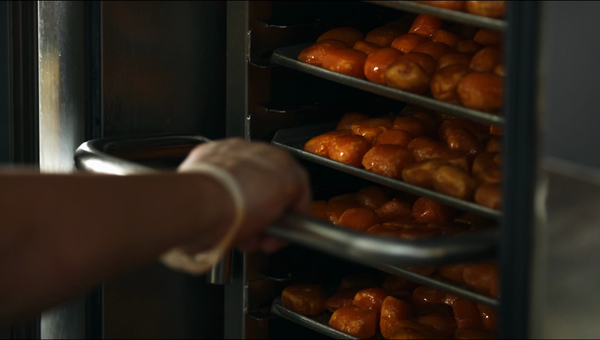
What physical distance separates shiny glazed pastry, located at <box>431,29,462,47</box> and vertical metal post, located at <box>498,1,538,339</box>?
1.55 ft

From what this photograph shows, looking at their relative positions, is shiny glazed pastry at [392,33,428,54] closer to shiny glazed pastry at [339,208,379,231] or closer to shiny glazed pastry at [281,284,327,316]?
shiny glazed pastry at [339,208,379,231]

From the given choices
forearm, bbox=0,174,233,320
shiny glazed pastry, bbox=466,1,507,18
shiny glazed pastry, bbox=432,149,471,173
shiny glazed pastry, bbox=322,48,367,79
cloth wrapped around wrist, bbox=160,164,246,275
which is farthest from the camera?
shiny glazed pastry, bbox=322,48,367,79

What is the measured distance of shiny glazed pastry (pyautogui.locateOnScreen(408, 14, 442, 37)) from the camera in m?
1.60

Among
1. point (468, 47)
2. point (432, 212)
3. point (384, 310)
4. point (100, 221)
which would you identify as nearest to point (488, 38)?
point (468, 47)

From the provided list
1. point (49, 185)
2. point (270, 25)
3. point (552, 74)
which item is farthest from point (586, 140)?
point (49, 185)

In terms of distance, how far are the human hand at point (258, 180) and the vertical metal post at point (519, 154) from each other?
290 millimetres

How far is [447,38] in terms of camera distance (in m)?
1.55

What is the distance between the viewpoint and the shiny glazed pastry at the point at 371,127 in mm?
1616

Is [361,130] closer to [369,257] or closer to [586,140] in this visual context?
[586,140]

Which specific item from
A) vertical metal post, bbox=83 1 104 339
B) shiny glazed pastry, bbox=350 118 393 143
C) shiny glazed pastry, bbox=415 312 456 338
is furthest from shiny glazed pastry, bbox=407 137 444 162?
vertical metal post, bbox=83 1 104 339

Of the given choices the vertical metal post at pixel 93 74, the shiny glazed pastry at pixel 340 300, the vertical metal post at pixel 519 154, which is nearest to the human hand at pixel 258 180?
the vertical metal post at pixel 519 154

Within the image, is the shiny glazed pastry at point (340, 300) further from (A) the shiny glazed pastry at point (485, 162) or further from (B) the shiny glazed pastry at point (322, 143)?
(A) the shiny glazed pastry at point (485, 162)

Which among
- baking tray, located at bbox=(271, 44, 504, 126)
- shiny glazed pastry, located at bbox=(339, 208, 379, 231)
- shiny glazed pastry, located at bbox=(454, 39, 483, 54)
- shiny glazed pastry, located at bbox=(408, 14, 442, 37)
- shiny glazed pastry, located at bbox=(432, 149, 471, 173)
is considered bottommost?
shiny glazed pastry, located at bbox=(339, 208, 379, 231)

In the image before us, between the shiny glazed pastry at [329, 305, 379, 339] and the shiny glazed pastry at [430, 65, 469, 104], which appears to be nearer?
the shiny glazed pastry at [430, 65, 469, 104]
